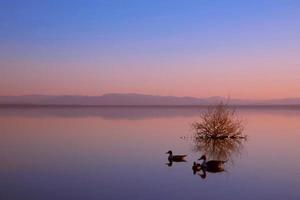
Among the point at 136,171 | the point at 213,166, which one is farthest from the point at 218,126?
the point at 136,171

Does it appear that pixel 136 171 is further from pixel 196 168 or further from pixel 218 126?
pixel 218 126

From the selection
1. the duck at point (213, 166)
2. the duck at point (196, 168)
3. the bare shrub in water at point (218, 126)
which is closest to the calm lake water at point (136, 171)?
the duck at point (196, 168)

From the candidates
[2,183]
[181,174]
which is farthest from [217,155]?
[2,183]

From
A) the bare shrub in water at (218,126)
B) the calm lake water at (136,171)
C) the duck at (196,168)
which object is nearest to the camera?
the calm lake water at (136,171)

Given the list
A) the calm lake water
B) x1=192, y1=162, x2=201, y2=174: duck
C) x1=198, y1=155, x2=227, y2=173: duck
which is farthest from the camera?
x1=198, y1=155, x2=227, y2=173: duck

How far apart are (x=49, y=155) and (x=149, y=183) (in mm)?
8494

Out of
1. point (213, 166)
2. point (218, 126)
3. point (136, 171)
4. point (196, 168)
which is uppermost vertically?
point (218, 126)

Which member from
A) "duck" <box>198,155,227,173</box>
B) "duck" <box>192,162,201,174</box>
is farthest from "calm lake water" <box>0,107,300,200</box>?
"duck" <box>198,155,227,173</box>

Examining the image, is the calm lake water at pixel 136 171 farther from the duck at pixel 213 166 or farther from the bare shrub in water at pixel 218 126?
the bare shrub in water at pixel 218 126

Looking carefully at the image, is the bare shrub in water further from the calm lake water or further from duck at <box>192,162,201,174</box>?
duck at <box>192,162,201,174</box>

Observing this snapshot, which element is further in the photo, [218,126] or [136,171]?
[218,126]

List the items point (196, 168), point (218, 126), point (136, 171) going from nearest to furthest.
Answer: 1. point (136, 171)
2. point (196, 168)
3. point (218, 126)

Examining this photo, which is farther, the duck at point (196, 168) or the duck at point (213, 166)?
the duck at point (213, 166)

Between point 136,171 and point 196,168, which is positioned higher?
point 196,168
